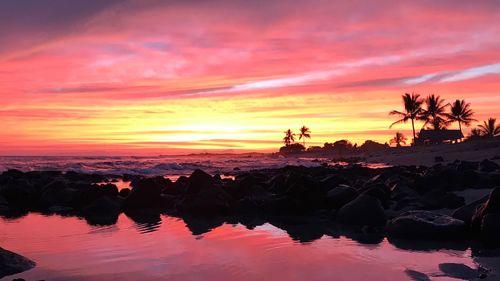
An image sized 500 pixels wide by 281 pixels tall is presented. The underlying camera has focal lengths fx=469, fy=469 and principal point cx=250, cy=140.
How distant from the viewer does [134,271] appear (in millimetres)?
5789

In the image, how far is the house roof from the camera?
62938 mm

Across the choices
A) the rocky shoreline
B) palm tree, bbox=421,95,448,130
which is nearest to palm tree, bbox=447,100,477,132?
palm tree, bbox=421,95,448,130

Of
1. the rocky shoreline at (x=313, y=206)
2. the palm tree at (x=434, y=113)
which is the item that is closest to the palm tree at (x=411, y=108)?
the palm tree at (x=434, y=113)

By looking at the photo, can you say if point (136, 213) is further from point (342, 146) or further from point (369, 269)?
point (342, 146)

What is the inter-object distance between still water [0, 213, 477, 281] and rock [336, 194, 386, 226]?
99 cm

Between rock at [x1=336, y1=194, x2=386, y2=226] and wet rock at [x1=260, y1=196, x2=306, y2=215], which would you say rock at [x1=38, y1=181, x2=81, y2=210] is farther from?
rock at [x1=336, y1=194, x2=386, y2=226]

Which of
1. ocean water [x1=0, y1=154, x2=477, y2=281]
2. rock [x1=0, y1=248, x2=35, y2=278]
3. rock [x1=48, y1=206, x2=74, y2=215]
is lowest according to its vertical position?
rock [x1=48, y1=206, x2=74, y2=215]

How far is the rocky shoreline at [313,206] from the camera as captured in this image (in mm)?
7480

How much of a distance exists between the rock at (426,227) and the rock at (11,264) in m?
5.53

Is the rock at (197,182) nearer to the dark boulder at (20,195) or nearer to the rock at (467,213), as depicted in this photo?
the dark boulder at (20,195)

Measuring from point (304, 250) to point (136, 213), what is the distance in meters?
6.27

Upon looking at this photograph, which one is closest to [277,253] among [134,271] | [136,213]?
[134,271]

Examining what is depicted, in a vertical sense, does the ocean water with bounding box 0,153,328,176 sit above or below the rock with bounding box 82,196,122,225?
→ above

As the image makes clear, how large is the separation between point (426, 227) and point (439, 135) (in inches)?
2358
